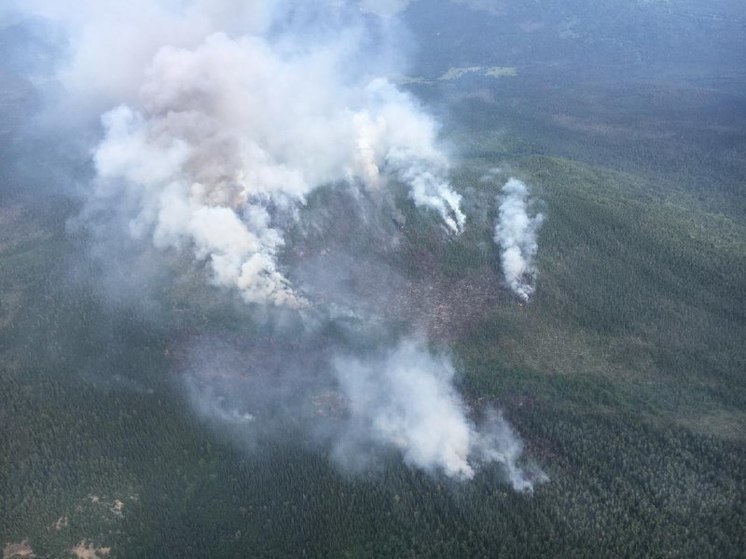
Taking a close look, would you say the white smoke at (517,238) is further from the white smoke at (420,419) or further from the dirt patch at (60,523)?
the dirt patch at (60,523)

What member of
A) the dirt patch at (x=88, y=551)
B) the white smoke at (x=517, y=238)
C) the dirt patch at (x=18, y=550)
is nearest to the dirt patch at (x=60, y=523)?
the dirt patch at (x=18, y=550)

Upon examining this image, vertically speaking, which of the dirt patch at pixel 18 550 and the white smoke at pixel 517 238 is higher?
the white smoke at pixel 517 238

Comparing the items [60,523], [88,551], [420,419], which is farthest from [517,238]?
[60,523]

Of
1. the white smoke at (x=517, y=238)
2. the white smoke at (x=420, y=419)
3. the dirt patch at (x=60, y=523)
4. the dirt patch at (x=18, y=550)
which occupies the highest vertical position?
the white smoke at (x=517, y=238)

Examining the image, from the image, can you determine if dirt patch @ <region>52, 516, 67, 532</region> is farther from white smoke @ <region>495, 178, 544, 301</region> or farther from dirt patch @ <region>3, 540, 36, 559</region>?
white smoke @ <region>495, 178, 544, 301</region>

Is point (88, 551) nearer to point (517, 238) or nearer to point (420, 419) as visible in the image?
point (420, 419)

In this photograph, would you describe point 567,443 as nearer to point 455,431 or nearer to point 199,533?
point 455,431
